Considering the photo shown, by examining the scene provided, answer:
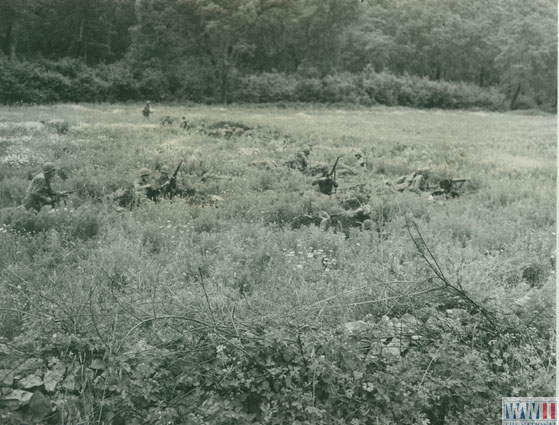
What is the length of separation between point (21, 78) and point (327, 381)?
4.31 meters

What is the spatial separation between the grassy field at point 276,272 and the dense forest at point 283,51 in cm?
27

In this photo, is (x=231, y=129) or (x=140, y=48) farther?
(x=231, y=129)

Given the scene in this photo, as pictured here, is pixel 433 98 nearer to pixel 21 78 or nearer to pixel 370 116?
pixel 370 116

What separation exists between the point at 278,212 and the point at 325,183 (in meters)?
0.74

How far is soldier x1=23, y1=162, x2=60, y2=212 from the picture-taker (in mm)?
5008

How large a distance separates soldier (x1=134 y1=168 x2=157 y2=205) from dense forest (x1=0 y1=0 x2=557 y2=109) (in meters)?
0.87

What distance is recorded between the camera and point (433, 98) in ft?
21.9

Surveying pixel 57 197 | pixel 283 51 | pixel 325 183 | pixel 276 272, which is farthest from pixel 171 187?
pixel 283 51

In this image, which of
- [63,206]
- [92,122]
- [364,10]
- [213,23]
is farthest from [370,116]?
[63,206]

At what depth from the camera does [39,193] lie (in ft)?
16.6

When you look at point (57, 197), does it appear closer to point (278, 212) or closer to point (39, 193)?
point (39, 193)

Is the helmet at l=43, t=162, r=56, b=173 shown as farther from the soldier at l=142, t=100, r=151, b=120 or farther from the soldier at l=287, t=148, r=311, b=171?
the soldier at l=287, t=148, r=311, b=171

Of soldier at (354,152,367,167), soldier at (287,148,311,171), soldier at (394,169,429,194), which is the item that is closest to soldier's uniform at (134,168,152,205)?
soldier at (287,148,311,171)

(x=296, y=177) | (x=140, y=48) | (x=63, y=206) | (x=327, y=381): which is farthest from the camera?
(x=296, y=177)
